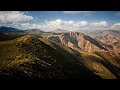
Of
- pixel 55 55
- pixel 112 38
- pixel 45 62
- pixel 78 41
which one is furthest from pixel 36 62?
pixel 112 38

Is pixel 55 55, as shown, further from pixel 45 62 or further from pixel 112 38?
pixel 112 38

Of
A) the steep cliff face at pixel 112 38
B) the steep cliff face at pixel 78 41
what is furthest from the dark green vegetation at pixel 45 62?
the steep cliff face at pixel 112 38

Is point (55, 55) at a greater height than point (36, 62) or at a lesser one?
greater

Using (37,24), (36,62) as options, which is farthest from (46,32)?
(36,62)

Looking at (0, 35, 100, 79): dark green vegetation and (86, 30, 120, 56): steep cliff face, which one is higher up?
(86, 30, 120, 56): steep cliff face

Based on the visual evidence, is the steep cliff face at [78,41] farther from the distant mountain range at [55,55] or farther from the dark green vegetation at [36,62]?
the dark green vegetation at [36,62]

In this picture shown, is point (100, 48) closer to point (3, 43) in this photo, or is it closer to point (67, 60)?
point (67, 60)

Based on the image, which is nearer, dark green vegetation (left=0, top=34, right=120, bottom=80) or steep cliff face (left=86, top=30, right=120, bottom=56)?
dark green vegetation (left=0, top=34, right=120, bottom=80)

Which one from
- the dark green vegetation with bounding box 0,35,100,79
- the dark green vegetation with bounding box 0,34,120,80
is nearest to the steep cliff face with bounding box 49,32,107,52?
the dark green vegetation with bounding box 0,34,120,80

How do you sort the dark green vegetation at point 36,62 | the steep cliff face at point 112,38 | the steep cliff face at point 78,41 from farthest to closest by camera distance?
the steep cliff face at point 78,41
the steep cliff face at point 112,38
the dark green vegetation at point 36,62

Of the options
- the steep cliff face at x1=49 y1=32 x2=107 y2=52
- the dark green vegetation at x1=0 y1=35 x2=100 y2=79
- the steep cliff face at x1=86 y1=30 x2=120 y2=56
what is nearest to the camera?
the dark green vegetation at x1=0 y1=35 x2=100 y2=79

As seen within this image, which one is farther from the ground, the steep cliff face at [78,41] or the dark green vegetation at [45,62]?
the steep cliff face at [78,41]

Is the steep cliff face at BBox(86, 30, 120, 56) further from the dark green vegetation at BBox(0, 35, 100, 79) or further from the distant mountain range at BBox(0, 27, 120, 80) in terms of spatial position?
the dark green vegetation at BBox(0, 35, 100, 79)

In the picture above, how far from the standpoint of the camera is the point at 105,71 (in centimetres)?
542
